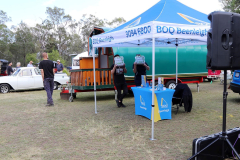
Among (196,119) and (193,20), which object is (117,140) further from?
(193,20)

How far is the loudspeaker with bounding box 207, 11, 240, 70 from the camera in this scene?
9.64 ft

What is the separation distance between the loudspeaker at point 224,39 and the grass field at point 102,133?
5.30ft

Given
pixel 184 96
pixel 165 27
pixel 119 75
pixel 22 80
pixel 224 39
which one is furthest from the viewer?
pixel 22 80

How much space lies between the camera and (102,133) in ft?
15.7

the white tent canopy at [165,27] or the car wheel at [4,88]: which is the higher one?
the white tent canopy at [165,27]

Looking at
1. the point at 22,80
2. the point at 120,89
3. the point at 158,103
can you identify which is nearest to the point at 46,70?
the point at 120,89

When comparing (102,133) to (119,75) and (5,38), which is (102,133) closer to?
(119,75)

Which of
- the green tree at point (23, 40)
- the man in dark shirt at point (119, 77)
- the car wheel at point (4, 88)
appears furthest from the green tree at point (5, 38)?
the man in dark shirt at point (119, 77)

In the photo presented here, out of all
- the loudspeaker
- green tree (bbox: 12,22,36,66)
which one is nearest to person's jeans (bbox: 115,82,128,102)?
the loudspeaker

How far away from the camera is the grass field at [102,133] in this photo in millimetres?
3738

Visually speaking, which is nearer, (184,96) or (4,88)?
(184,96)

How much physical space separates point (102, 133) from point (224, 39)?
309cm

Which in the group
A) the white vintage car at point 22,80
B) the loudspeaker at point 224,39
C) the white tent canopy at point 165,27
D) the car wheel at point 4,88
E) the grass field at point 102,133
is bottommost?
the grass field at point 102,133

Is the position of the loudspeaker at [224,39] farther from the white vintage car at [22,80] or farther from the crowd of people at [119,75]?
the white vintage car at [22,80]
